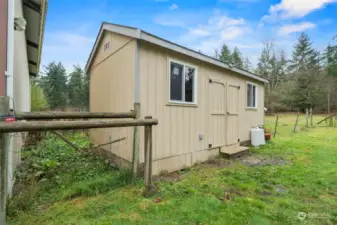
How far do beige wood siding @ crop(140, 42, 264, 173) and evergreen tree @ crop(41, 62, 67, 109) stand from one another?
27.8 metres

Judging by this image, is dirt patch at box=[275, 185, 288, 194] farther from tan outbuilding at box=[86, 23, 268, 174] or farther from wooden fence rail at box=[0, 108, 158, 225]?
wooden fence rail at box=[0, 108, 158, 225]

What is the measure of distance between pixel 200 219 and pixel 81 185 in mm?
2104

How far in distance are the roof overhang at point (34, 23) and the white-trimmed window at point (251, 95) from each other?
6.94 meters

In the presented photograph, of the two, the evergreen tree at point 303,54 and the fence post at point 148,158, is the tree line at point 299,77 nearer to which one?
the evergreen tree at point 303,54

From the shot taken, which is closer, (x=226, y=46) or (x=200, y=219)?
(x=200, y=219)

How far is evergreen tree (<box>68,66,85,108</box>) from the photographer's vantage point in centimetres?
2903

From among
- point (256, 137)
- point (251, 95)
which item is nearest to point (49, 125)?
point (256, 137)

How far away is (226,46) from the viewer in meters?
33.7

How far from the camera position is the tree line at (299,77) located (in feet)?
74.7

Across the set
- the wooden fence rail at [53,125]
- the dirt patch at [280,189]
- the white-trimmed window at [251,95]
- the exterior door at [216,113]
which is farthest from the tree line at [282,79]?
the wooden fence rail at [53,125]

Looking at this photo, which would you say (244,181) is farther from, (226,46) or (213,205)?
(226,46)

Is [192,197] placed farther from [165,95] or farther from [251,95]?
[251,95]

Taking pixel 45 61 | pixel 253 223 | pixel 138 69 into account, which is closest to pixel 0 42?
pixel 138 69

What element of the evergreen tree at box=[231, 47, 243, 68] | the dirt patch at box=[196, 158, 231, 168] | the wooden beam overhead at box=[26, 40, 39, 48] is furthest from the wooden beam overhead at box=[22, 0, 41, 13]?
the evergreen tree at box=[231, 47, 243, 68]
